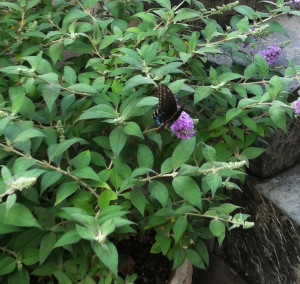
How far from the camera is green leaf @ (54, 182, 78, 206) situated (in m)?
0.95

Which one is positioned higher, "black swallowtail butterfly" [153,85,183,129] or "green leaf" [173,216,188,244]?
"black swallowtail butterfly" [153,85,183,129]

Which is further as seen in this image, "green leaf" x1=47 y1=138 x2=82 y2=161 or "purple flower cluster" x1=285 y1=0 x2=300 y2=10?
"purple flower cluster" x1=285 y1=0 x2=300 y2=10

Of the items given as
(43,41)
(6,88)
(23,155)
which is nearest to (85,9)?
(43,41)

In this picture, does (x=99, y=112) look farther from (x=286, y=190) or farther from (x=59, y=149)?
(x=286, y=190)

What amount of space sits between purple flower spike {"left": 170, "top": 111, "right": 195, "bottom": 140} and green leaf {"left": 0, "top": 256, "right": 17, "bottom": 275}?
0.44 m

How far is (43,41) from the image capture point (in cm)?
131

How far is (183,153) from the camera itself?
3.23ft

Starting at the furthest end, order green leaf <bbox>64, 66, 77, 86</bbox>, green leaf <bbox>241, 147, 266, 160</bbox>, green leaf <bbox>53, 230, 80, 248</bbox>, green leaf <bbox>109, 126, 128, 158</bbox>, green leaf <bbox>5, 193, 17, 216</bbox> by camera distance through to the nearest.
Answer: green leaf <bbox>241, 147, 266, 160</bbox>, green leaf <bbox>64, 66, 77, 86</bbox>, green leaf <bbox>109, 126, 128, 158</bbox>, green leaf <bbox>53, 230, 80, 248</bbox>, green leaf <bbox>5, 193, 17, 216</bbox>

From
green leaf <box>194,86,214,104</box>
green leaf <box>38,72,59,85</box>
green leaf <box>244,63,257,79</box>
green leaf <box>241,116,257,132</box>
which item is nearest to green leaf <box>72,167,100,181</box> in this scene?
green leaf <box>38,72,59,85</box>

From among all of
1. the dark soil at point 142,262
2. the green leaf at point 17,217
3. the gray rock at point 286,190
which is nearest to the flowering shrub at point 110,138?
the green leaf at point 17,217

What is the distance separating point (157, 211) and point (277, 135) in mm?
531

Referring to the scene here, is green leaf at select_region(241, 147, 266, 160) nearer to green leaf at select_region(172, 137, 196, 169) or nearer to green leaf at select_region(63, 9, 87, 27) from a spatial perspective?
green leaf at select_region(172, 137, 196, 169)

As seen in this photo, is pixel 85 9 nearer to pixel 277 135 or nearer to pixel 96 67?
pixel 96 67

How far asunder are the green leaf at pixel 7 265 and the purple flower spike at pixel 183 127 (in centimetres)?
44
